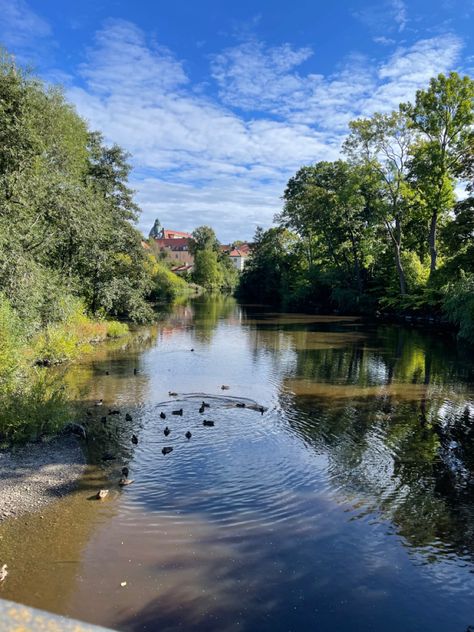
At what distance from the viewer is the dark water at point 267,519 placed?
5.89 meters

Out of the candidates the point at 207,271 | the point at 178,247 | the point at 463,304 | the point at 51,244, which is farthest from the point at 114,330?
the point at 178,247

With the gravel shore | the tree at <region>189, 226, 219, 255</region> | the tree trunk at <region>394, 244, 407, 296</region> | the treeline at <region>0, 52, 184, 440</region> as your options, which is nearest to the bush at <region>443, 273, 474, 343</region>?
the tree trunk at <region>394, 244, 407, 296</region>

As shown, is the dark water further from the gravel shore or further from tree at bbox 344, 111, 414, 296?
tree at bbox 344, 111, 414, 296

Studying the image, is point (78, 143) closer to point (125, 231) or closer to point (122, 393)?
point (125, 231)

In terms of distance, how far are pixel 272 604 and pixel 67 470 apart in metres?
5.10

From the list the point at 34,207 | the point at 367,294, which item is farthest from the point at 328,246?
the point at 34,207

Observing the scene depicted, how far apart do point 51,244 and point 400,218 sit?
31346mm

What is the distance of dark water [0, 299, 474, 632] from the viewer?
5891 millimetres

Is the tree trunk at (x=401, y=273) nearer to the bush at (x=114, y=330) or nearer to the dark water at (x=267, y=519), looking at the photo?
the bush at (x=114, y=330)

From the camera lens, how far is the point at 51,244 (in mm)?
21438

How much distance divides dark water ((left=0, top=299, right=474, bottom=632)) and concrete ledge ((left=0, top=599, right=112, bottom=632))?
0.91 m

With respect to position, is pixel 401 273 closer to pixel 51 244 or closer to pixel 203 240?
pixel 51 244

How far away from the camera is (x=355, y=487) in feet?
30.7

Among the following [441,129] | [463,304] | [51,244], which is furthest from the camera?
[441,129]
